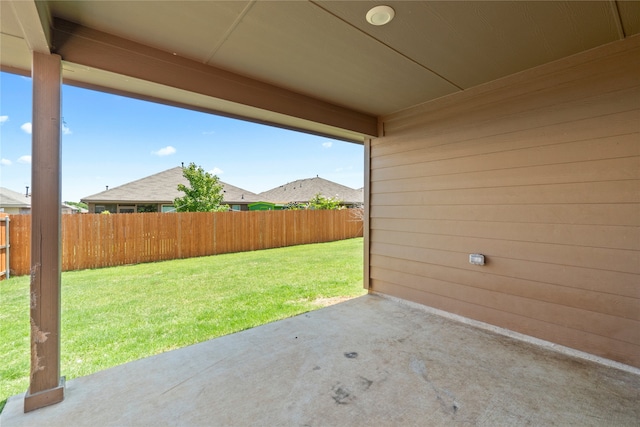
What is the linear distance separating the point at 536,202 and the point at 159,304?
449 cm

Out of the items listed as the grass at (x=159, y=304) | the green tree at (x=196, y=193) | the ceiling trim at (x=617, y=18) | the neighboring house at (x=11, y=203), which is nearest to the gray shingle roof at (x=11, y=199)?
the neighboring house at (x=11, y=203)

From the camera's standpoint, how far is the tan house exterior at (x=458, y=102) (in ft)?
5.51

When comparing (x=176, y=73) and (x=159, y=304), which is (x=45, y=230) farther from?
(x=159, y=304)

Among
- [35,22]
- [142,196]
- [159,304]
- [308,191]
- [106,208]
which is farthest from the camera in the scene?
[308,191]

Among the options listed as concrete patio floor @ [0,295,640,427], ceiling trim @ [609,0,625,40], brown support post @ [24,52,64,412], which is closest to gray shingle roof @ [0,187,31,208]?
brown support post @ [24,52,64,412]

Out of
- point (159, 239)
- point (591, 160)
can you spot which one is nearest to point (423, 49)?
point (591, 160)

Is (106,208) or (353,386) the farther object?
(106,208)

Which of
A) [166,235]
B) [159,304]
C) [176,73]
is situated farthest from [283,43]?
[166,235]

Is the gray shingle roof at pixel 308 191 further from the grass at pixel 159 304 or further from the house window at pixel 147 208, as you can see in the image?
the grass at pixel 159 304

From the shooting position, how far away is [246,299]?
3.99 m

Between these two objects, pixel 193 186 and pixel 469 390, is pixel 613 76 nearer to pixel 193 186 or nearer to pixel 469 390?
pixel 469 390

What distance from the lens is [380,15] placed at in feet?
5.51

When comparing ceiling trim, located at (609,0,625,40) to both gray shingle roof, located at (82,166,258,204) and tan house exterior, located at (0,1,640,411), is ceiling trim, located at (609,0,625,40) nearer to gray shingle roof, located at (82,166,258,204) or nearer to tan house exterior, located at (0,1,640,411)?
tan house exterior, located at (0,1,640,411)

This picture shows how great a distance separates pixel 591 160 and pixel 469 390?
1.93 metres
